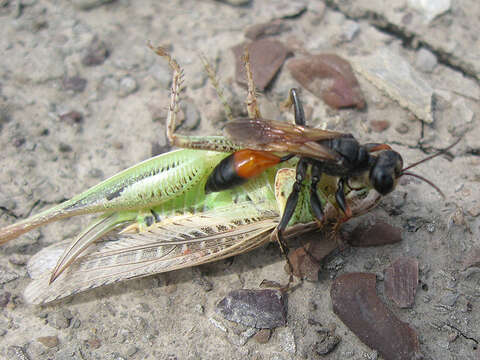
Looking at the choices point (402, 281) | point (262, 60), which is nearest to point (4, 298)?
point (402, 281)

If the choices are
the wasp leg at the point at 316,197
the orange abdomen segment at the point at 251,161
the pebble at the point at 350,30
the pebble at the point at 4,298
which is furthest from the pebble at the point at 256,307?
the pebble at the point at 350,30

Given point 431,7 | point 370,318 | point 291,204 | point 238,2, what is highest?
point 431,7

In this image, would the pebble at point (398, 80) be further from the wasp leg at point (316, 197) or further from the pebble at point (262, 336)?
the pebble at point (262, 336)

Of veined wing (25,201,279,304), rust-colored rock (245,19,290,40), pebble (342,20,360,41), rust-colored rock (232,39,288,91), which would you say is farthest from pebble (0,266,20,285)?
pebble (342,20,360,41)

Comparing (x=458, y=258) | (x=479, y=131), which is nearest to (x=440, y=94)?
(x=479, y=131)

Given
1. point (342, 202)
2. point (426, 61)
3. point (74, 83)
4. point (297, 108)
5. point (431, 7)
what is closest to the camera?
point (342, 202)

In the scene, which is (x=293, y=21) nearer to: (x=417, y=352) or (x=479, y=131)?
(x=479, y=131)

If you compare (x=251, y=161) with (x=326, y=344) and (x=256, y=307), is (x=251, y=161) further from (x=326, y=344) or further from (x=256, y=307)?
(x=326, y=344)
